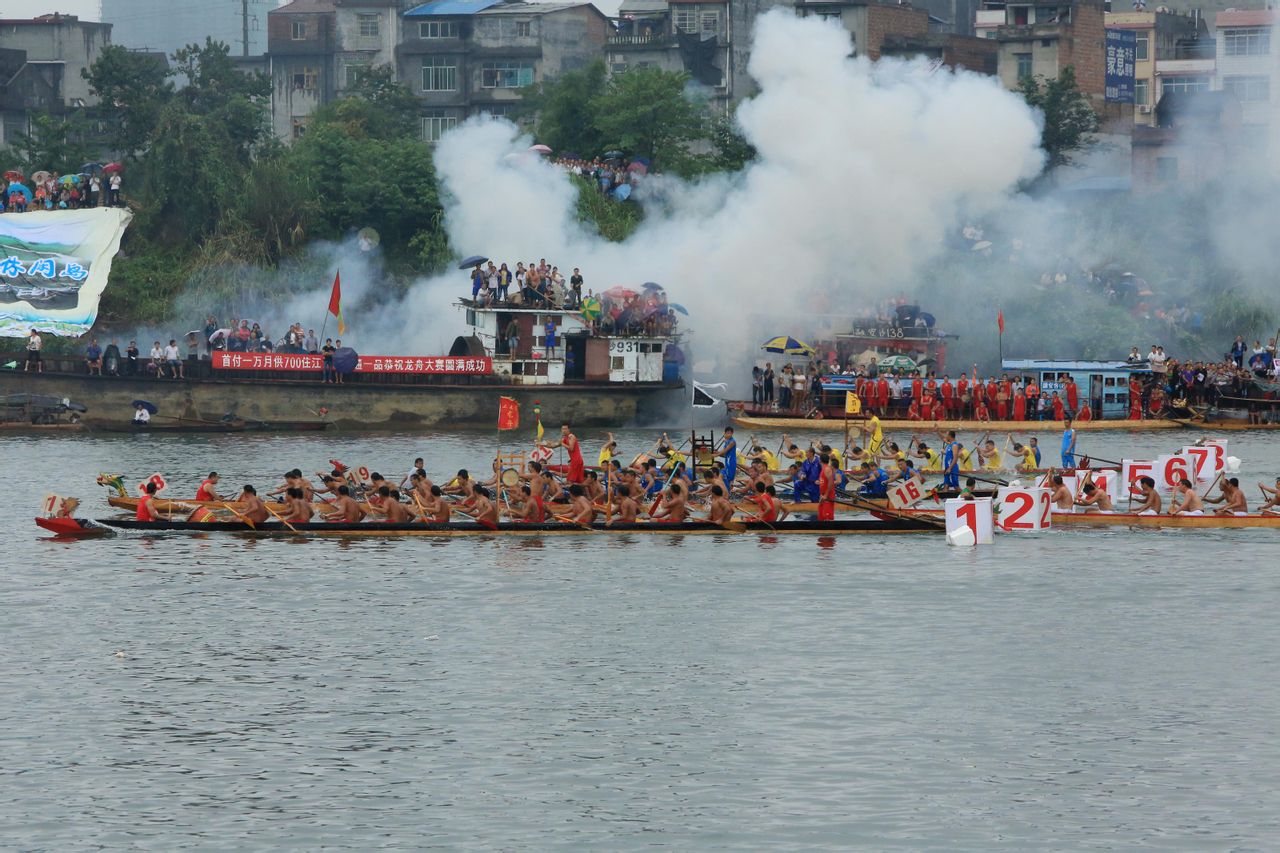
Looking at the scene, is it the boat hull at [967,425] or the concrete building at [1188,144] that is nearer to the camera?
the boat hull at [967,425]

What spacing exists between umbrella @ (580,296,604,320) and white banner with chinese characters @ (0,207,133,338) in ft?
64.4

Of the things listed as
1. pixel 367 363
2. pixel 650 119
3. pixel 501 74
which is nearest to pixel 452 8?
pixel 501 74

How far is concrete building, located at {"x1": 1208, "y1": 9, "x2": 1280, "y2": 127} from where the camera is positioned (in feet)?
325

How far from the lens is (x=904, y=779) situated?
82.0 feet

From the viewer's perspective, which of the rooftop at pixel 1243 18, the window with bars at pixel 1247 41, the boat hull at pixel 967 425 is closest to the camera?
the boat hull at pixel 967 425

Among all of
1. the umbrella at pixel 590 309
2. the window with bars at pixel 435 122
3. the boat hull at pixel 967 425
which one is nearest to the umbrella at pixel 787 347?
the boat hull at pixel 967 425

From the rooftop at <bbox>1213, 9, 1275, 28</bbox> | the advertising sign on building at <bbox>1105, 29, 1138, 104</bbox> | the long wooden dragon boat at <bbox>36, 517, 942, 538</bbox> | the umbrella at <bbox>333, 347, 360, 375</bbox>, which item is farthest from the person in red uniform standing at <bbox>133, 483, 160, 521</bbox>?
the rooftop at <bbox>1213, 9, 1275, 28</bbox>

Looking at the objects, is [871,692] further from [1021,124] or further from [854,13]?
[854,13]

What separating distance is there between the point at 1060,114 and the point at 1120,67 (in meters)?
9.55

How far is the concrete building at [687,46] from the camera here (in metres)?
103

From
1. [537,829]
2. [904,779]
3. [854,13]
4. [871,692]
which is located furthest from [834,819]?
[854,13]

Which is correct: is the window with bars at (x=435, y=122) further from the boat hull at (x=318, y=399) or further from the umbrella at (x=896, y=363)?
the umbrella at (x=896, y=363)

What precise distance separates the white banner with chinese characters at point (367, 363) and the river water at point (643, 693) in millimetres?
24608

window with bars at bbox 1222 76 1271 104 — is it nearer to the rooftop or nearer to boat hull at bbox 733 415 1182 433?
the rooftop
